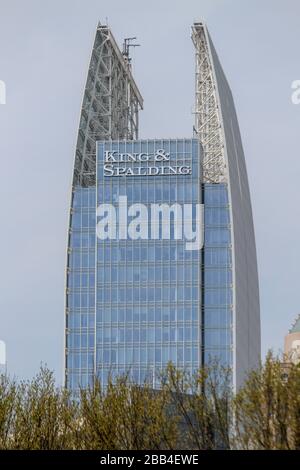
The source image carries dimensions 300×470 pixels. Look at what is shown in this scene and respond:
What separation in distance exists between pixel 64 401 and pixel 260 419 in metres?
24.8

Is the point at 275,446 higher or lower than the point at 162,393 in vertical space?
lower

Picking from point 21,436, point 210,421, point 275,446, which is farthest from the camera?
point 21,436
